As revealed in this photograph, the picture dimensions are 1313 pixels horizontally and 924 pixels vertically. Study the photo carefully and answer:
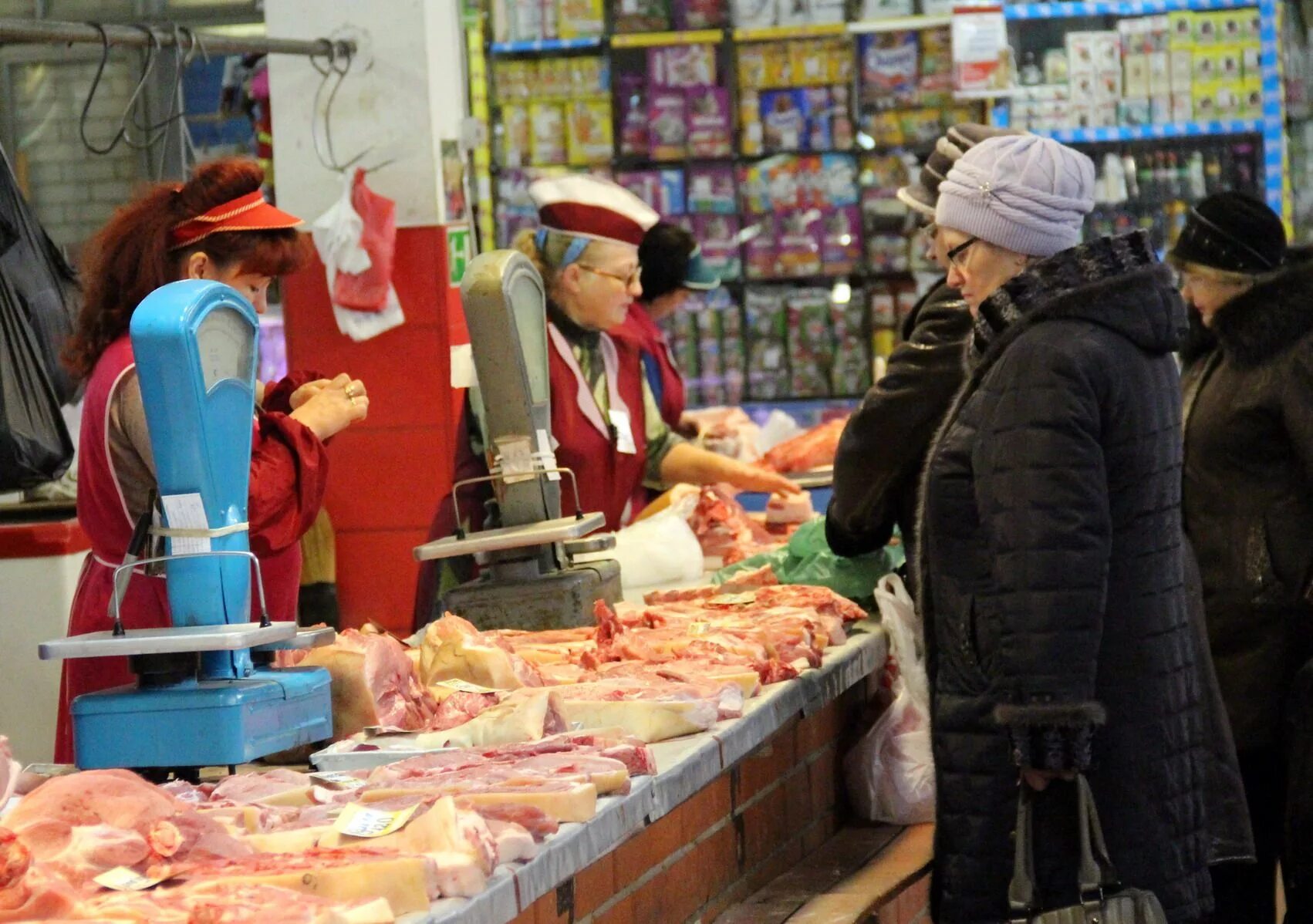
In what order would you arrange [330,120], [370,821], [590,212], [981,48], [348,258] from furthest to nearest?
1. [981,48]
2. [330,120]
3. [348,258]
4. [590,212]
5. [370,821]

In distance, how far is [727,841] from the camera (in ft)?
11.2

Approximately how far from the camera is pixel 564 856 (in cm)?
239

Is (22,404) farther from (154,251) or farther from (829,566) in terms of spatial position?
(829,566)

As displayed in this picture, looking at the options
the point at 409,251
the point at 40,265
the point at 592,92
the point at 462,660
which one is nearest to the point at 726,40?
the point at 592,92

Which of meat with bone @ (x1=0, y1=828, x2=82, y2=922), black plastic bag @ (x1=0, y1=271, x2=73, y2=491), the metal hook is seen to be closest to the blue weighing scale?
meat with bone @ (x1=0, y1=828, x2=82, y2=922)

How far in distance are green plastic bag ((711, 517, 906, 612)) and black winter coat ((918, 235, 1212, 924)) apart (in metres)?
1.25

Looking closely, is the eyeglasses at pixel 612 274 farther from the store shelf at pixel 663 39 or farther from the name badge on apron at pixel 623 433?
the store shelf at pixel 663 39

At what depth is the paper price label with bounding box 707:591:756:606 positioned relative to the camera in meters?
4.13

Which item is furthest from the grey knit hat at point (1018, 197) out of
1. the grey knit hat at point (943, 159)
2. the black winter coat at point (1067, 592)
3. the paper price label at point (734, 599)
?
the paper price label at point (734, 599)

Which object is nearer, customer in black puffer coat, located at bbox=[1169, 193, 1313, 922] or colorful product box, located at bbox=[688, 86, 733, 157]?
customer in black puffer coat, located at bbox=[1169, 193, 1313, 922]

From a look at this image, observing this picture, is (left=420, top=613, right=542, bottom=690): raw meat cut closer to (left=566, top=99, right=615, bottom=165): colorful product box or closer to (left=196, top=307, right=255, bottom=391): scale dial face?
(left=196, top=307, right=255, bottom=391): scale dial face

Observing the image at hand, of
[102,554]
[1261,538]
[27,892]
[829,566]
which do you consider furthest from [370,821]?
[1261,538]

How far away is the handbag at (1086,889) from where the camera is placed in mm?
2887

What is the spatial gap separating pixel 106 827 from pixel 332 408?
5.35 feet
